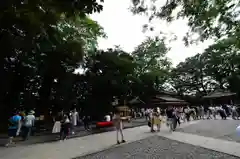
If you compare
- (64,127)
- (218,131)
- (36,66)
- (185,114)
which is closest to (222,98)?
(185,114)

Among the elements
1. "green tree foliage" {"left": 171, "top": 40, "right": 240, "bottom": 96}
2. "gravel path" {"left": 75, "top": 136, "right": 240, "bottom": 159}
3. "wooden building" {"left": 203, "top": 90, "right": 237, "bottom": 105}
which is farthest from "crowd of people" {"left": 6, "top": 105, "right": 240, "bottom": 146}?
"green tree foliage" {"left": 171, "top": 40, "right": 240, "bottom": 96}

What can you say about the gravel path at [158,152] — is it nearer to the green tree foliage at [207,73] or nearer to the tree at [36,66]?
the tree at [36,66]

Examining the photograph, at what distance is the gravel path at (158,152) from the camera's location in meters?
8.12

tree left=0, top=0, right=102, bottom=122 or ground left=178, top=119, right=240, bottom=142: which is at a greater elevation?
tree left=0, top=0, right=102, bottom=122

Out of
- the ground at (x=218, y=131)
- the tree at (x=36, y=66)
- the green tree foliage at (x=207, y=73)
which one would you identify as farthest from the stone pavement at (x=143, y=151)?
the green tree foliage at (x=207, y=73)

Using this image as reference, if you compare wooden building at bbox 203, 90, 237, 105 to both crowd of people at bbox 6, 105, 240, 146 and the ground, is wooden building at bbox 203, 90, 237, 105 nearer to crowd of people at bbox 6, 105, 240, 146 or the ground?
crowd of people at bbox 6, 105, 240, 146

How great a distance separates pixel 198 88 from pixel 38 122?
44.2 meters

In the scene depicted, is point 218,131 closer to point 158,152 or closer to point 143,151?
point 158,152

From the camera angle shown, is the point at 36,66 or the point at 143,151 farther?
the point at 36,66

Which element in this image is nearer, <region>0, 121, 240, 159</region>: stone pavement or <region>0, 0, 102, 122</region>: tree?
<region>0, 121, 240, 159</region>: stone pavement

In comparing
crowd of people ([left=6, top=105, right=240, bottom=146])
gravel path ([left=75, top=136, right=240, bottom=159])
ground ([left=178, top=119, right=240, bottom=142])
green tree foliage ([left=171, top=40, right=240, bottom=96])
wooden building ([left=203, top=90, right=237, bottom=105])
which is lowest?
gravel path ([left=75, top=136, right=240, bottom=159])

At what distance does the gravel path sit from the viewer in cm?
812

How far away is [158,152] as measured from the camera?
891 centimetres

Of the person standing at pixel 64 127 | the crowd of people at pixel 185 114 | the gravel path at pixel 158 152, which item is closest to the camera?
the gravel path at pixel 158 152
